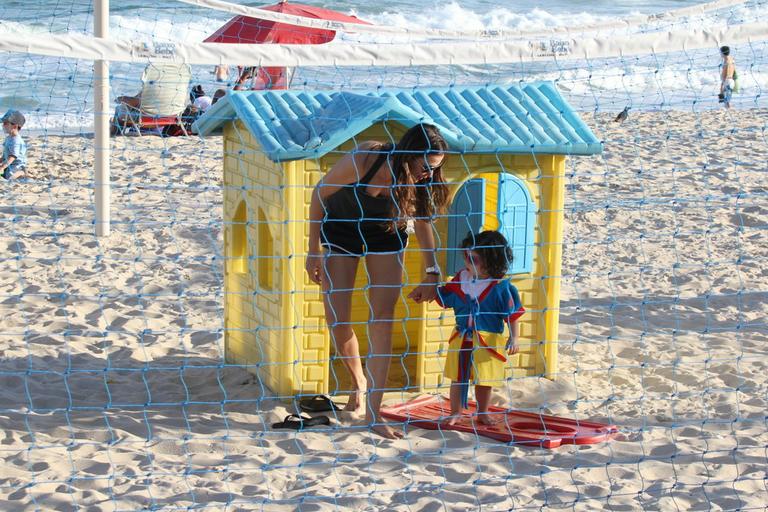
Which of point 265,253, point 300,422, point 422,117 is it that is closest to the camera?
point 300,422

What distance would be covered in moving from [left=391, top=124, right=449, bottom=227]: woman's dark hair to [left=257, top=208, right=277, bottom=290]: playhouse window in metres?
0.96

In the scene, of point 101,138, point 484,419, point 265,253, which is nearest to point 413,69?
point 101,138

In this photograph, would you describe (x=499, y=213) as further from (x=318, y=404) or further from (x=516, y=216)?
(x=318, y=404)

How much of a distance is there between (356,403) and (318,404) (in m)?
0.18

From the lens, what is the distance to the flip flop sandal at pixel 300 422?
465cm

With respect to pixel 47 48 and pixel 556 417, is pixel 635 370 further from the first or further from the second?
pixel 47 48

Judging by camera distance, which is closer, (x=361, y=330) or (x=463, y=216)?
(x=463, y=216)

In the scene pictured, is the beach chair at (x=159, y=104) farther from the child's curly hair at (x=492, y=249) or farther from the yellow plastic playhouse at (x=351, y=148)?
the child's curly hair at (x=492, y=249)

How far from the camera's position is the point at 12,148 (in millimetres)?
9242

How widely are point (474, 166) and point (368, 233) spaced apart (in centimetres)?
78

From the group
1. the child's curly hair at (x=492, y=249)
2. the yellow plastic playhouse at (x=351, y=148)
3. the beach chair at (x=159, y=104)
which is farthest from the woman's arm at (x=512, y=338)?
the beach chair at (x=159, y=104)

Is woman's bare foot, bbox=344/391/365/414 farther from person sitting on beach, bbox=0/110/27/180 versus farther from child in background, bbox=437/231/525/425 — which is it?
person sitting on beach, bbox=0/110/27/180

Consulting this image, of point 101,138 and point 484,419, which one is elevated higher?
point 101,138

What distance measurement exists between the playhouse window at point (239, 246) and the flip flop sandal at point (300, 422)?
1046 millimetres
